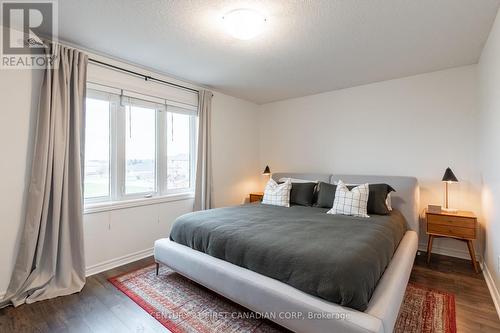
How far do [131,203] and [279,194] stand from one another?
193 centimetres

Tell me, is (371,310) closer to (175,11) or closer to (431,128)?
(175,11)

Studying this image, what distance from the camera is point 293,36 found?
2293 mm

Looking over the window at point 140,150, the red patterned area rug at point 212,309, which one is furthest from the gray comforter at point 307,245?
the window at point 140,150

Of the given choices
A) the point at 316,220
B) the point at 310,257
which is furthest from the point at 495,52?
the point at 310,257

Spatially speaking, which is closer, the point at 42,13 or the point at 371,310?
the point at 371,310

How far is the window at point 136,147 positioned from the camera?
2.78 m

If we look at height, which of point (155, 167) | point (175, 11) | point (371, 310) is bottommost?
point (371, 310)

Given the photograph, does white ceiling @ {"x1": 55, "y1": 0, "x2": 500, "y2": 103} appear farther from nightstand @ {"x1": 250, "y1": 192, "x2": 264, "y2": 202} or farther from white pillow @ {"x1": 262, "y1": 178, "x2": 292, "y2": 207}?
nightstand @ {"x1": 250, "y1": 192, "x2": 264, "y2": 202}

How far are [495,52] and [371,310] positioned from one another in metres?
2.36

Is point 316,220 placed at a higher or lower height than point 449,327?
higher

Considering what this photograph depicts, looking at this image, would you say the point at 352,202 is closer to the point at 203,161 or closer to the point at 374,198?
the point at 374,198

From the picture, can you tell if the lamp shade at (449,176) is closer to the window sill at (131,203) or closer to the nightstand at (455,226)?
the nightstand at (455,226)

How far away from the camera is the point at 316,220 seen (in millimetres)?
2559

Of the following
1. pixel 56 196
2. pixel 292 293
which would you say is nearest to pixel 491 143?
pixel 292 293
